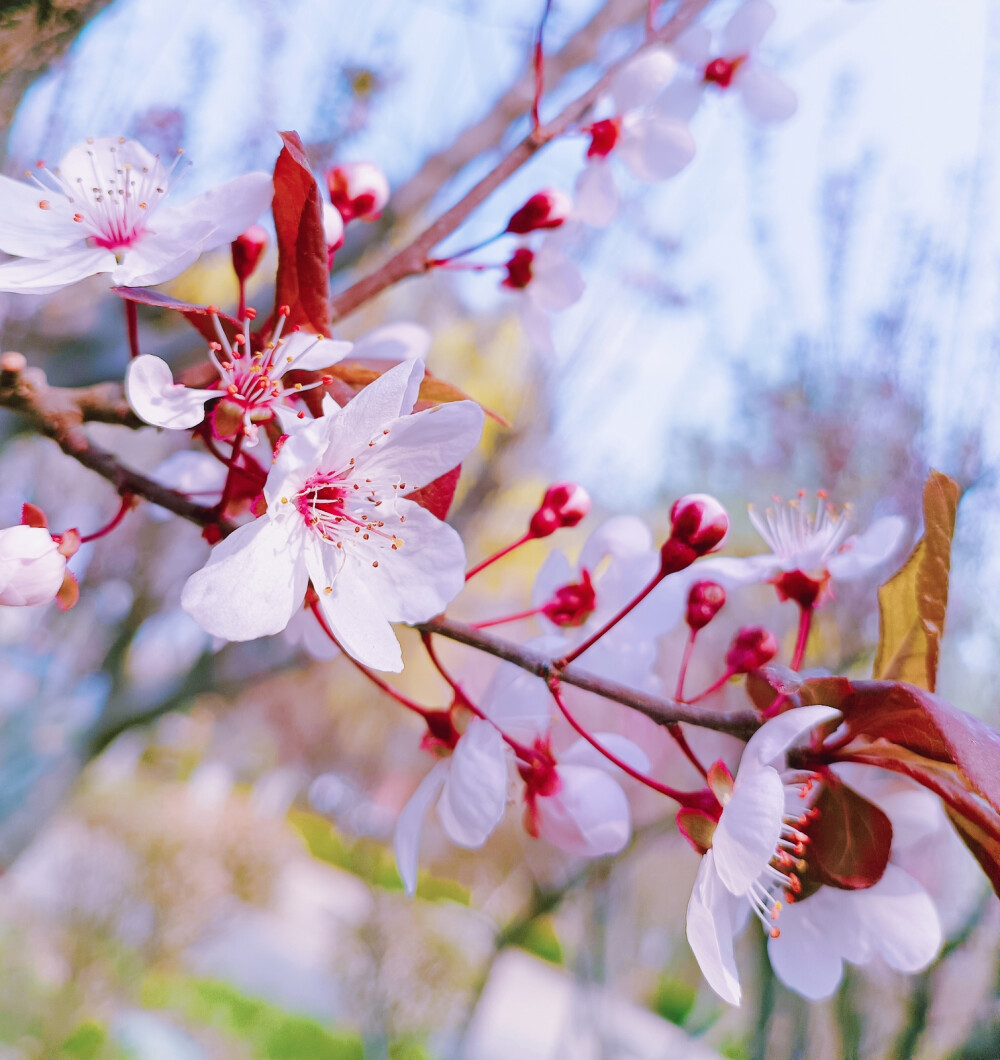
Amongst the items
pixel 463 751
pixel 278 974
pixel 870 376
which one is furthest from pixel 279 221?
pixel 278 974

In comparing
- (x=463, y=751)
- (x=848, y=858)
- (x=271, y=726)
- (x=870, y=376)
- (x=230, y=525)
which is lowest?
(x=271, y=726)

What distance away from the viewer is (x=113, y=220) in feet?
1.26

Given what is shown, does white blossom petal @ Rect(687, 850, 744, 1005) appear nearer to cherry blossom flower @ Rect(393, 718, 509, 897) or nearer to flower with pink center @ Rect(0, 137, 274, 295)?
cherry blossom flower @ Rect(393, 718, 509, 897)

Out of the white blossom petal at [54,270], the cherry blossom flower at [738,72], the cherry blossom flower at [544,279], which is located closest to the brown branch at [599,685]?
the white blossom petal at [54,270]

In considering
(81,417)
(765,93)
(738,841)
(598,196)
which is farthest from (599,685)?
(765,93)

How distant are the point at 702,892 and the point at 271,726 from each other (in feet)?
16.7

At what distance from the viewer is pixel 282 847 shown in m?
4.23

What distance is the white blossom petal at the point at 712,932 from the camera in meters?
0.32

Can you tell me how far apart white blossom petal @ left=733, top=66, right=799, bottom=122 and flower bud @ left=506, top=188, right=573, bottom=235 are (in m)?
0.27

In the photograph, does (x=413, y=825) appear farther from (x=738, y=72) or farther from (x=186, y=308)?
(x=738, y=72)

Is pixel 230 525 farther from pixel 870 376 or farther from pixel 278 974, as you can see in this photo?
pixel 278 974

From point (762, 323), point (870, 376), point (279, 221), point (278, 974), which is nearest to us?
point (279, 221)

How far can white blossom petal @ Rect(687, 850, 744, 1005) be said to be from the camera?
1.05 feet

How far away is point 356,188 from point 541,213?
5.4 inches
